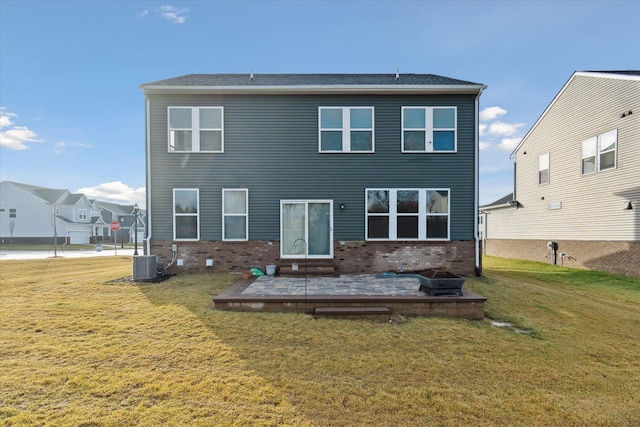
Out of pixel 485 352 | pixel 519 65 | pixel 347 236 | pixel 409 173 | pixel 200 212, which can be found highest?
pixel 519 65

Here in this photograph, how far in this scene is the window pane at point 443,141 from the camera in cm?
1012

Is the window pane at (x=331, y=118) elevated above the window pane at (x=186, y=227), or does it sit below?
above

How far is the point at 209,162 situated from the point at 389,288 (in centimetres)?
729

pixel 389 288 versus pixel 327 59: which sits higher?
pixel 327 59

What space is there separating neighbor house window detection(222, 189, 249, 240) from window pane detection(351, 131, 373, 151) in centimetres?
412

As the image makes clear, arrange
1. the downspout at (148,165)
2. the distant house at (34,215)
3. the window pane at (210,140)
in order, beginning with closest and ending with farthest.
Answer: the downspout at (148,165)
the window pane at (210,140)
the distant house at (34,215)

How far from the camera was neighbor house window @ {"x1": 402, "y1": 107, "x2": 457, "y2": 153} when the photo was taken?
10.1 m

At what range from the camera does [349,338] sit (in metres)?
4.82

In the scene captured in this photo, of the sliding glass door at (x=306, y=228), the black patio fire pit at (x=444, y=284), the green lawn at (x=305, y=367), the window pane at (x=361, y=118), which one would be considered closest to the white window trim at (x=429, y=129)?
the window pane at (x=361, y=118)

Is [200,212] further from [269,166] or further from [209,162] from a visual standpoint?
[269,166]

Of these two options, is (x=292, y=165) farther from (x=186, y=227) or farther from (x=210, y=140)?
(x=186, y=227)

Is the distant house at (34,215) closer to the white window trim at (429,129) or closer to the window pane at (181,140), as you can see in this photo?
the window pane at (181,140)

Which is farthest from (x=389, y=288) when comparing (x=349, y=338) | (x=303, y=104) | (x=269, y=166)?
(x=303, y=104)

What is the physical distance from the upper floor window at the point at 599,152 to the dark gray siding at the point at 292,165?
21.6 ft
